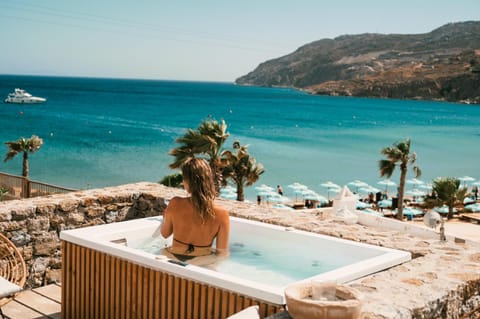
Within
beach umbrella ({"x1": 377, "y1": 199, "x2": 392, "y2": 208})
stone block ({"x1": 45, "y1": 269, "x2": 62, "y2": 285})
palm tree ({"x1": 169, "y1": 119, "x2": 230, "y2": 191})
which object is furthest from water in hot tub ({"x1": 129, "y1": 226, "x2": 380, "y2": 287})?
beach umbrella ({"x1": 377, "y1": 199, "x2": 392, "y2": 208})

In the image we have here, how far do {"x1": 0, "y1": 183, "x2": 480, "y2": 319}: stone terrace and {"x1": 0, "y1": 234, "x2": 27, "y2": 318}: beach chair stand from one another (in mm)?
433

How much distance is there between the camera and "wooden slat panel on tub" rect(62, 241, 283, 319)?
343 centimetres

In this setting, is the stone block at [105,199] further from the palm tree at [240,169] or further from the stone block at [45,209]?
the palm tree at [240,169]

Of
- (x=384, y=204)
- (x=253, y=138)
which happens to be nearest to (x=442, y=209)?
(x=384, y=204)

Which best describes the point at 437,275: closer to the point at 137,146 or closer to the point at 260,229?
the point at 260,229

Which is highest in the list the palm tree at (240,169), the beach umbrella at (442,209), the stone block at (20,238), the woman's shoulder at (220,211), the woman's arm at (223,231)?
the woman's shoulder at (220,211)

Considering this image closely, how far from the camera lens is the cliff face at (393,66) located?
11662 cm

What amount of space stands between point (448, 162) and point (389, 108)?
192 ft

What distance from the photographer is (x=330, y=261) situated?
454cm

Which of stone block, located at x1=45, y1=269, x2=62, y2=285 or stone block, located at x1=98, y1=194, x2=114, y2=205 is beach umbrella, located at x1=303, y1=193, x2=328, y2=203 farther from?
stone block, located at x1=45, y1=269, x2=62, y2=285

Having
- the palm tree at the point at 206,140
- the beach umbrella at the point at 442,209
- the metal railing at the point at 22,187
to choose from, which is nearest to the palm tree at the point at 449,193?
the beach umbrella at the point at 442,209

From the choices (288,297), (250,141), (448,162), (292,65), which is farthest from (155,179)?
(292,65)

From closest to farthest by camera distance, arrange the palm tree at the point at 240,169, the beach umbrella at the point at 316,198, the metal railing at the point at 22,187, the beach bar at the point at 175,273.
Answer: the beach bar at the point at 175,273 → the metal railing at the point at 22,187 → the palm tree at the point at 240,169 → the beach umbrella at the point at 316,198

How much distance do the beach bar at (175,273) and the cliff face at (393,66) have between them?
115m
